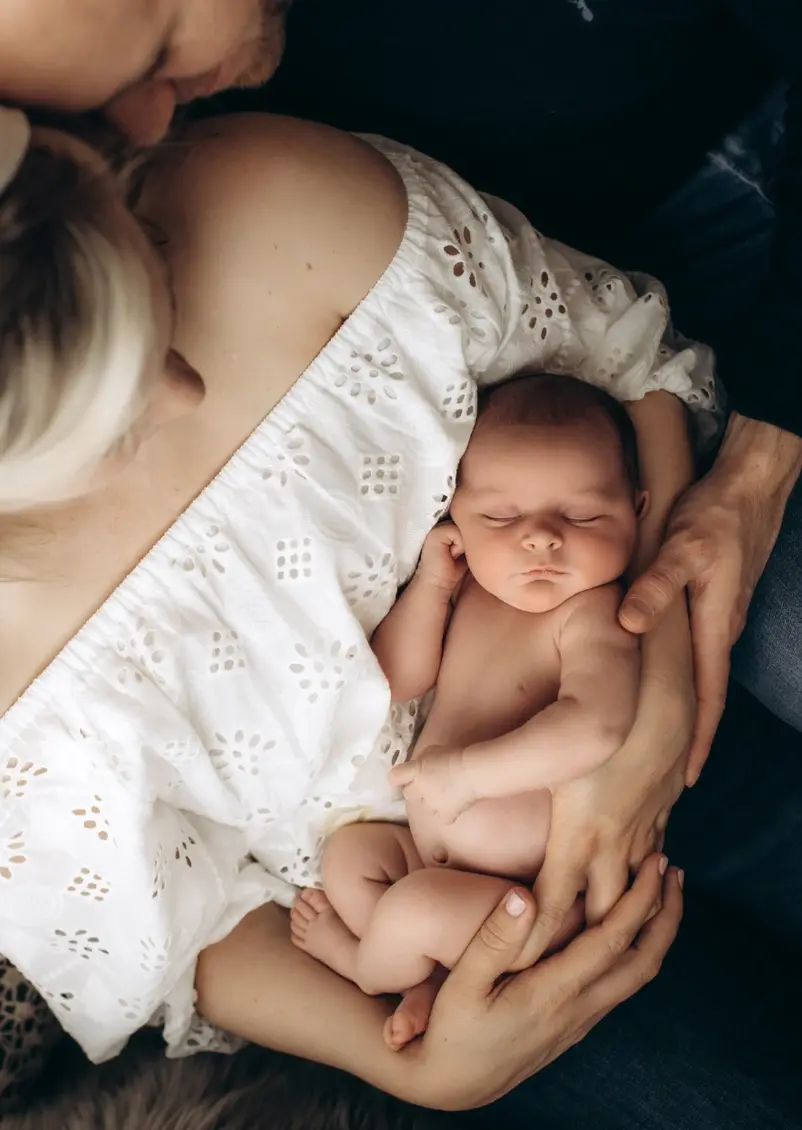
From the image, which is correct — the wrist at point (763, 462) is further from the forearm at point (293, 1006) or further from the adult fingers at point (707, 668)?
the forearm at point (293, 1006)

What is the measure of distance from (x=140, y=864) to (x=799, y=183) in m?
0.88

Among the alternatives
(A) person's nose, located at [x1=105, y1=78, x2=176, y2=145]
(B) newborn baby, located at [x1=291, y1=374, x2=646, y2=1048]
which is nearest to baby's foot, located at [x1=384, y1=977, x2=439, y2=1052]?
(B) newborn baby, located at [x1=291, y1=374, x2=646, y2=1048]

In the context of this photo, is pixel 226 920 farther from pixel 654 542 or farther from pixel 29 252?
pixel 29 252

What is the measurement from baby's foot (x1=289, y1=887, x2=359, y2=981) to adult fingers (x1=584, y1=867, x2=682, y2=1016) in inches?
9.7

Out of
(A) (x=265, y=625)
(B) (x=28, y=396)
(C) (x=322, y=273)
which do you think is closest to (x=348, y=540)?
(A) (x=265, y=625)

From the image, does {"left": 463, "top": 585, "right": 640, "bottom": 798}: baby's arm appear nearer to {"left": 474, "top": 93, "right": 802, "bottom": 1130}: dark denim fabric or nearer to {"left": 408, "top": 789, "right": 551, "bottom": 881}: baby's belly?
{"left": 408, "top": 789, "right": 551, "bottom": 881}: baby's belly

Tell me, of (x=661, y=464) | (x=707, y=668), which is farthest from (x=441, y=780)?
(x=661, y=464)

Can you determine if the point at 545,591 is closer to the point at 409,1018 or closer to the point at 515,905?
the point at 515,905

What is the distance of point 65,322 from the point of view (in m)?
0.59

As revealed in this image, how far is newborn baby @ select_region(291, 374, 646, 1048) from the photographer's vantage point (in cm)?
86

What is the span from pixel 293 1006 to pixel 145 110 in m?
0.84

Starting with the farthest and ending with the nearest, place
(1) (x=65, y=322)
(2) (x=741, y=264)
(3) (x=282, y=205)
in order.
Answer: (2) (x=741, y=264) → (3) (x=282, y=205) → (1) (x=65, y=322)

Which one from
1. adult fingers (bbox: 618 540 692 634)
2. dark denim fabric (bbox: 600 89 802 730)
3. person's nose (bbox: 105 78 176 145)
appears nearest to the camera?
person's nose (bbox: 105 78 176 145)

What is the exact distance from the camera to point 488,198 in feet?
3.14
